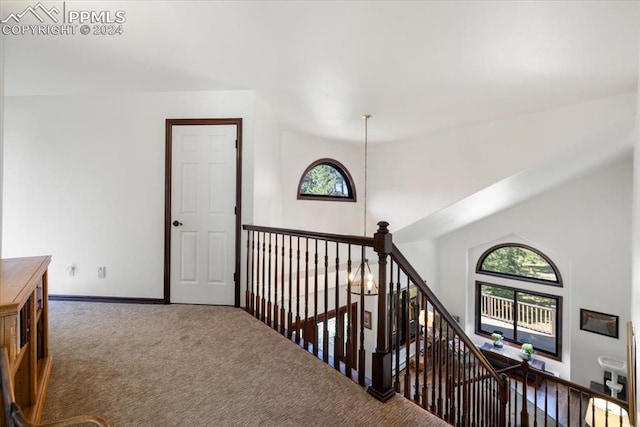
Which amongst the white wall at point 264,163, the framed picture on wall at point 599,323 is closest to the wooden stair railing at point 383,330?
the white wall at point 264,163

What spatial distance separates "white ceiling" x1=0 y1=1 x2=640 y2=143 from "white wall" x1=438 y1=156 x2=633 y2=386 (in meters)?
3.83

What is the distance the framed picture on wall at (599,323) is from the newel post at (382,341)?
21.5 ft

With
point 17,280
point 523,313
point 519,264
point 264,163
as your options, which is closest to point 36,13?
point 17,280

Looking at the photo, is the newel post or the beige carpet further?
the newel post

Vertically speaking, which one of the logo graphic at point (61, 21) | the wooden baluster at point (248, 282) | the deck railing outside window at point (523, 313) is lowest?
the deck railing outside window at point (523, 313)

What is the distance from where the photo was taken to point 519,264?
7098mm

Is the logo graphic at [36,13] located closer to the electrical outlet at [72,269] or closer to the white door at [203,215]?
the white door at [203,215]

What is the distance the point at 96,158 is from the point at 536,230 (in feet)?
25.9

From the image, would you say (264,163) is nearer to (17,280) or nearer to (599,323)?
(17,280)

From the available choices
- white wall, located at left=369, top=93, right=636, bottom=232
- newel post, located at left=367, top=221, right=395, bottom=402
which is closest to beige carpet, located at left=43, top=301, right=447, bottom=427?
newel post, located at left=367, top=221, right=395, bottom=402

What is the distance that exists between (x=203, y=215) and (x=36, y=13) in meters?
1.92

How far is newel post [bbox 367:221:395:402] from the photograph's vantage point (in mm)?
1806

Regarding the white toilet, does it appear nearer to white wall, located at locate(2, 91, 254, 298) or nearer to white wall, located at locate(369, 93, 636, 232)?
white wall, located at locate(369, 93, 636, 232)

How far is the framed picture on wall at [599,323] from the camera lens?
5832mm
